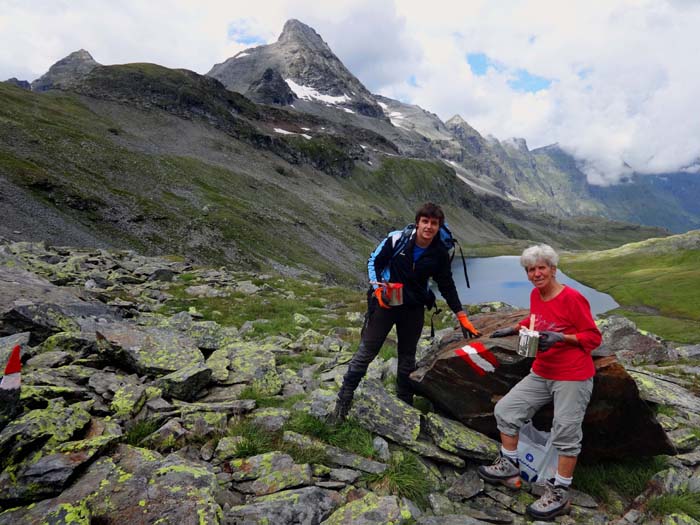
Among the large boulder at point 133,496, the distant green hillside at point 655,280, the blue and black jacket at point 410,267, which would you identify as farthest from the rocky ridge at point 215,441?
the distant green hillside at point 655,280

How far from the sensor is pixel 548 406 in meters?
7.51

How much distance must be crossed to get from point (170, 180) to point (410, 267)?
251 ft

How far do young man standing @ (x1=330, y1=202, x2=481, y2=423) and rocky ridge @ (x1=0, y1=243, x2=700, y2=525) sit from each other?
68 cm

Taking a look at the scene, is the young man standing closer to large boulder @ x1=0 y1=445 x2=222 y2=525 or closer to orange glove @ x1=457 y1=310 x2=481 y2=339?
orange glove @ x1=457 y1=310 x2=481 y2=339

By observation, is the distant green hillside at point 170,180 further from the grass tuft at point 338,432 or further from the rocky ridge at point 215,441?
the grass tuft at point 338,432

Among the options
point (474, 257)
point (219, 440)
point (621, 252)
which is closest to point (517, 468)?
point (219, 440)

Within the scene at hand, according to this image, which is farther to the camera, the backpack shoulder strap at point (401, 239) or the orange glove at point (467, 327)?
the orange glove at point (467, 327)

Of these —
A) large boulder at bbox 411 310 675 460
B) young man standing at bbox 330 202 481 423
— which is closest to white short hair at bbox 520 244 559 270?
young man standing at bbox 330 202 481 423

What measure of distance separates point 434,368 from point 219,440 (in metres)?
4.71

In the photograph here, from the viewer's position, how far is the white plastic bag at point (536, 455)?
6914 mm

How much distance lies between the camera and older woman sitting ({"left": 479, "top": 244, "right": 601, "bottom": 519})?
251 inches

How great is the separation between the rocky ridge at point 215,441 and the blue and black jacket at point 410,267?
2335mm

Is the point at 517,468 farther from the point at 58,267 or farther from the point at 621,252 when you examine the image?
the point at 621,252

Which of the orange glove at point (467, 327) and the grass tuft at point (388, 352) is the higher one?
the orange glove at point (467, 327)
